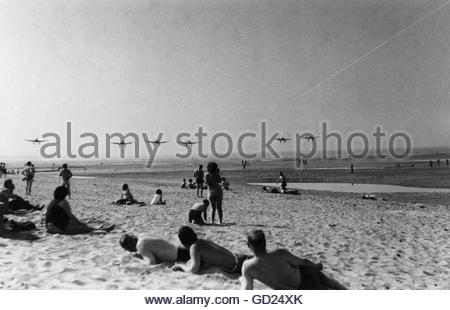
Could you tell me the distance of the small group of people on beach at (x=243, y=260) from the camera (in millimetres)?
3754

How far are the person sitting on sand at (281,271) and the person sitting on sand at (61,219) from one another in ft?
12.5

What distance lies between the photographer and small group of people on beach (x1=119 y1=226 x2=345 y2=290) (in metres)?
3.75

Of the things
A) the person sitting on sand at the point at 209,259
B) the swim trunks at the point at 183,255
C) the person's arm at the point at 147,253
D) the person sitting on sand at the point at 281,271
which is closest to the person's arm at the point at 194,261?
the person sitting on sand at the point at 209,259

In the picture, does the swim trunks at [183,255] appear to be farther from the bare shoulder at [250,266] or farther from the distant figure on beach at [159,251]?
the bare shoulder at [250,266]

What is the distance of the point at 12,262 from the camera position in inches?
184

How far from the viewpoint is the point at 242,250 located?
569 centimetres

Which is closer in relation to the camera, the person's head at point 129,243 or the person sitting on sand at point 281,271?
the person sitting on sand at point 281,271

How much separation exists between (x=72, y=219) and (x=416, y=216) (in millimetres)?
9816

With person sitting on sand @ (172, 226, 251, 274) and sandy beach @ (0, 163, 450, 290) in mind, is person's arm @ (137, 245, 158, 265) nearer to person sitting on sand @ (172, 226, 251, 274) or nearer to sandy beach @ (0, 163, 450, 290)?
sandy beach @ (0, 163, 450, 290)

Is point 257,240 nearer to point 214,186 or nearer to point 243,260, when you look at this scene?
point 243,260

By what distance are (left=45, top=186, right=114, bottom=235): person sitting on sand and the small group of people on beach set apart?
1721 mm

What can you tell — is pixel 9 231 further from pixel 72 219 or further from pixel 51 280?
pixel 51 280
